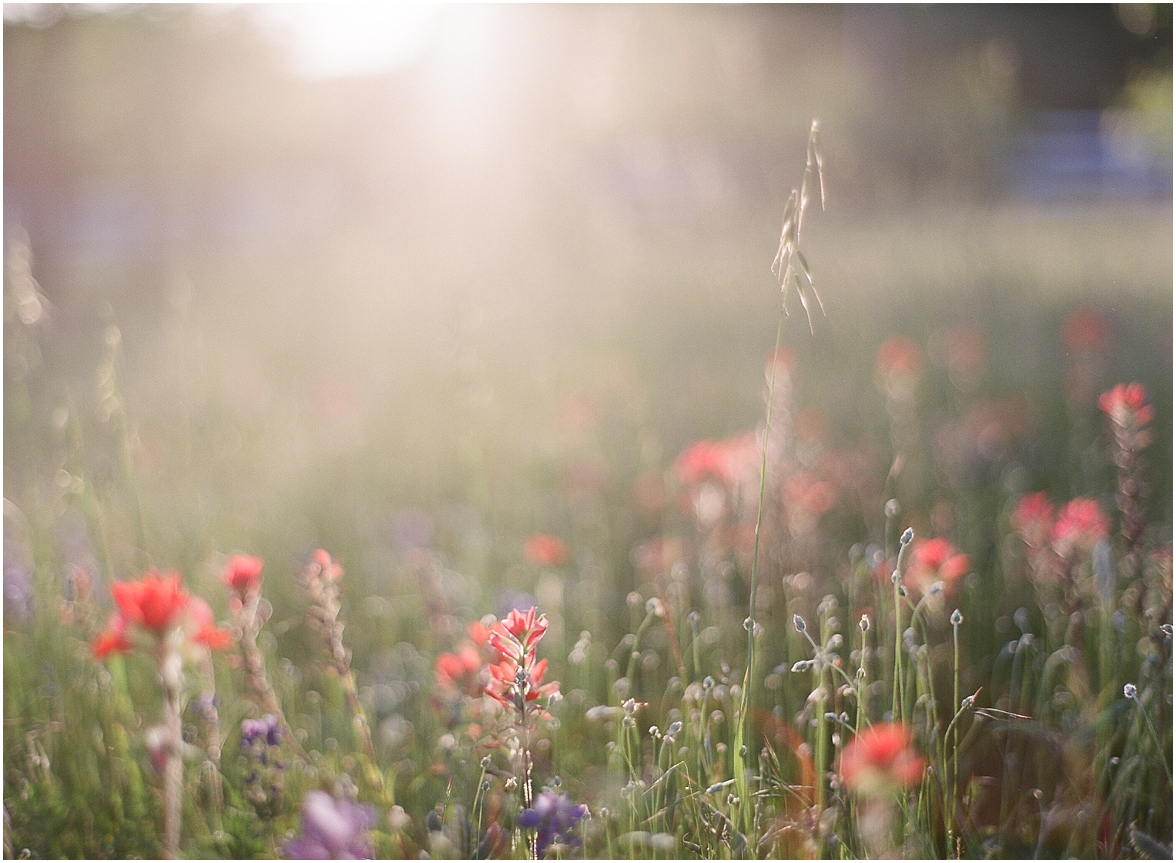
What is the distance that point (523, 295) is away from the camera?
4609 mm

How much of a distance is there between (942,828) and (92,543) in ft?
7.04

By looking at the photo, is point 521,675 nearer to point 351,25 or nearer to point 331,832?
point 331,832

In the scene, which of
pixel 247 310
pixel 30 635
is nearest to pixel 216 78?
pixel 247 310

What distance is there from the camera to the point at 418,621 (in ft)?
6.82

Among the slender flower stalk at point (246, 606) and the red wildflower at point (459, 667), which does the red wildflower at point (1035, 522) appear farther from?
the slender flower stalk at point (246, 606)

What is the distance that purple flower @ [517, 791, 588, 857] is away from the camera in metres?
1.09

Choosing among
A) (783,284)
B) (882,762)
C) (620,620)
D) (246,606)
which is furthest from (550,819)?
(620,620)

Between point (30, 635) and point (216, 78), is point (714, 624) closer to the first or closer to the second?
point (30, 635)

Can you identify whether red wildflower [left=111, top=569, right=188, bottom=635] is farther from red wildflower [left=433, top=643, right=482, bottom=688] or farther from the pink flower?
red wildflower [left=433, top=643, right=482, bottom=688]

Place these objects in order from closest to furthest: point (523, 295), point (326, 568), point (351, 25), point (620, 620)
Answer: point (326, 568)
point (351, 25)
point (620, 620)
point (523, 295)

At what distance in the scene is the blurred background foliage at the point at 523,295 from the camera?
235cm

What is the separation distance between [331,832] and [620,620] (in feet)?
3.84

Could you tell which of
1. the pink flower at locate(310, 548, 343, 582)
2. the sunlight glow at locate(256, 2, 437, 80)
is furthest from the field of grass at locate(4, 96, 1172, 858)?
the sunlight glow at locate(256, 2, 437, 80)

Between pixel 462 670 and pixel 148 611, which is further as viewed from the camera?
pixel 462 670
